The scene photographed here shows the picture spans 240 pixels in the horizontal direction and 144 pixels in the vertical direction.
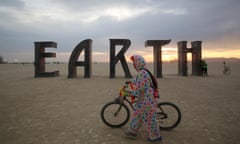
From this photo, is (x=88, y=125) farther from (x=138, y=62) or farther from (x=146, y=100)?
(x=138, y=62)

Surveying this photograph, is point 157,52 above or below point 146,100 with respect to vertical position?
above

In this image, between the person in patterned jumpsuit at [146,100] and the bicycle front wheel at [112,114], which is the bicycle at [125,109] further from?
the person in patterned jumpsuit at [146,100]

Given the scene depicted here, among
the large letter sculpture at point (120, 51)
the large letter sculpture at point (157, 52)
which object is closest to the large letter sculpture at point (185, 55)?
the large letter sculpture at point (157, 52)

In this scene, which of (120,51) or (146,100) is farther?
(120,51)

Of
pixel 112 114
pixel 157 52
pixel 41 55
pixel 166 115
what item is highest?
pixel 157 52

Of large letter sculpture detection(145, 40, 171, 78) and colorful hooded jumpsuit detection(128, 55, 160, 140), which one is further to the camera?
large letter sculpture detection(145, 40, 171, 78)

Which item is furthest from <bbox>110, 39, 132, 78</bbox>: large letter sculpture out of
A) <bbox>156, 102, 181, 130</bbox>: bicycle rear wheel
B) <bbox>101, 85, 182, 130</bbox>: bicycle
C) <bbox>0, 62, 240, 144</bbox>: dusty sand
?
<bbox>156, 102, 181, 130</bbox>: bicycle rear wheel

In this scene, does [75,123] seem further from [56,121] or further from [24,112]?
[24,112]

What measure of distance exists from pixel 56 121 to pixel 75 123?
Result: 24.7 inches

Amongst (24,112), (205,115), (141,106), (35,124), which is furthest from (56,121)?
(205,115)

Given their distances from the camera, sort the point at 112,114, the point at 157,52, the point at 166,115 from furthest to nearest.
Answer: the point at 157,52, the point at 112,114, the point at 166,115

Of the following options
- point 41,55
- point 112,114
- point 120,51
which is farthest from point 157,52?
point 112,114

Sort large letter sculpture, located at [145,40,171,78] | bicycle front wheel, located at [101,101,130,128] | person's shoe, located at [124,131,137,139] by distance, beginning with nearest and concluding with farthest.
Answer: person's shoe, located at [124,131,137,139]
bicycle front wheel, located at [101,101,130,128]
large letter sculpture, located at [145,40,171,78]

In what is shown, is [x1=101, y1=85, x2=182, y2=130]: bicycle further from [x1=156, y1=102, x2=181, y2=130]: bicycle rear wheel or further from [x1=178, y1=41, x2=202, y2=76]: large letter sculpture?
[x1=178, y1=41, x2=202, y2=76]: large letter sculpture
